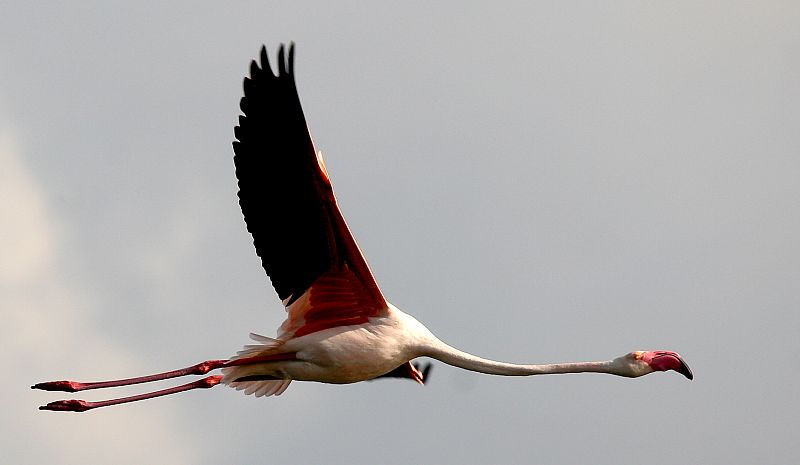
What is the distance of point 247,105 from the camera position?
55.9 ft

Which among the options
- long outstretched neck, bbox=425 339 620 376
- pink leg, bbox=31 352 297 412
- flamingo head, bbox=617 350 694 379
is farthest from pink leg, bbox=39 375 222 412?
flamingo head, bbox=617 350 694 379

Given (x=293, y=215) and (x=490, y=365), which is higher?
(x=293, y=215)

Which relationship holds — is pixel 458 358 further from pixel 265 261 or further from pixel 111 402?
pixel 111 402

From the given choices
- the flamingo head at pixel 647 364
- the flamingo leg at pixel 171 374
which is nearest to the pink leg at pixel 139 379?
the flamingo leg at pixel 171 374

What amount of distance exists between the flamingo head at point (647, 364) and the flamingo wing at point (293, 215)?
285cm

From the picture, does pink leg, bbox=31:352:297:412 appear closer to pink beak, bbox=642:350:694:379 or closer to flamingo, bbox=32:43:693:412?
flamingo, bbox=32:43:693:412

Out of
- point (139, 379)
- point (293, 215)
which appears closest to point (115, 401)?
point (139, 379)

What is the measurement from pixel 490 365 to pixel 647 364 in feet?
5.90

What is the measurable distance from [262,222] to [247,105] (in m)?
1.49

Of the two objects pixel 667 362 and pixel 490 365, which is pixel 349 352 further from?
pixel 667 362

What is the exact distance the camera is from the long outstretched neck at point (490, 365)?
715 inches

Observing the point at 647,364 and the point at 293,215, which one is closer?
the point at 293,215

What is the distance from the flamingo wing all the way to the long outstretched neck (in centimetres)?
80

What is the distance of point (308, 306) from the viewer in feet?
59.8
